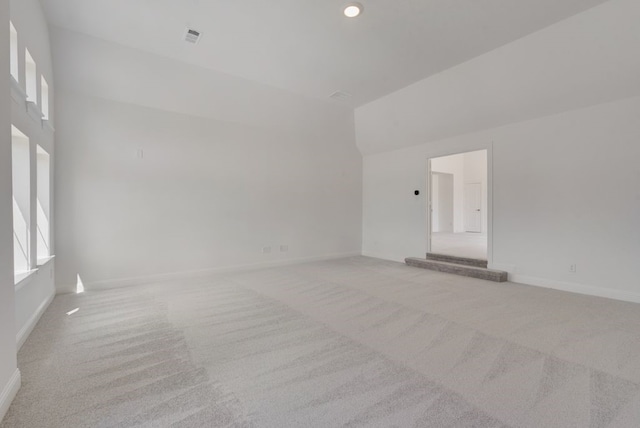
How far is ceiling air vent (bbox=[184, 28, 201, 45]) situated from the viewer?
3.21m

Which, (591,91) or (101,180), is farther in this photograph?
(101,180)

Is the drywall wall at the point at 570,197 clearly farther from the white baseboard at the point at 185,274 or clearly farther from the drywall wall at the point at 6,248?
the drywall wall at the point at 6,248

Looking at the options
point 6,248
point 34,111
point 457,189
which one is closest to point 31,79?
point 34,111

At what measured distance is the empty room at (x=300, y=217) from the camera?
179 centimetres

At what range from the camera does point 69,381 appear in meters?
1.92

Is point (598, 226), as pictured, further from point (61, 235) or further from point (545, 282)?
point (61, 235)

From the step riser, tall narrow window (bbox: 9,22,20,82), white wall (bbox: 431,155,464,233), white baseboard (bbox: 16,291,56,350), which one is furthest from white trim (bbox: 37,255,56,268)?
white wall (bbox: 431,155,464,233)

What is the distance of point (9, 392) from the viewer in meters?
1.67

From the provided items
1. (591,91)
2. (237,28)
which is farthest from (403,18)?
(591,91)

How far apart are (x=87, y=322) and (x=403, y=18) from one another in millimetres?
4458

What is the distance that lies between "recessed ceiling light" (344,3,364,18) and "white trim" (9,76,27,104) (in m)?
2.82

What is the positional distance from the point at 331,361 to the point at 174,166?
12.8ft

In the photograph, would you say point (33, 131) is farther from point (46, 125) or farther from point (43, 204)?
point (43, 204)

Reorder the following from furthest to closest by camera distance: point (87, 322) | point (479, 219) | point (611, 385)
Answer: point (479, 219)
point (87, 322)
point (611, 385)
